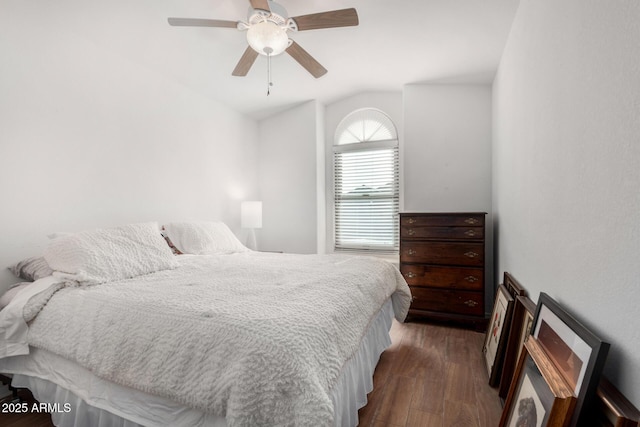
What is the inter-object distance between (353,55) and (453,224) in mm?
1840

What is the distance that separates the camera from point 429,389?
6.09 ft

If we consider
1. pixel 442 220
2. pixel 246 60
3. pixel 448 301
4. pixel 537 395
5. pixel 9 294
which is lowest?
pixel 448 301

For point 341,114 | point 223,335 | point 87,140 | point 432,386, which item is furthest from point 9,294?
point 341,114

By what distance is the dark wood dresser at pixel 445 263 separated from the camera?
278cm

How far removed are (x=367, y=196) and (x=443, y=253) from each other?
1347 millimetres

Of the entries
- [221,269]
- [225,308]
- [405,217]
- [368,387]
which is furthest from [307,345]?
[405,217]

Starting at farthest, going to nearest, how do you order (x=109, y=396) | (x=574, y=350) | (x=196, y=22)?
1. (x=196, y=22)
2. (x=109, y=396)
3. (x=574, y=350)

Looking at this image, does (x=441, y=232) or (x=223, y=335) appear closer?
(x=223, y=335)

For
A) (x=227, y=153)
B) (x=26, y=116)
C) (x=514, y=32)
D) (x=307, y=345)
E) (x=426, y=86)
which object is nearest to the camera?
(x=307, y=345)

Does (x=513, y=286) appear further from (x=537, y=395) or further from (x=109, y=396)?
(x=109, y=396)

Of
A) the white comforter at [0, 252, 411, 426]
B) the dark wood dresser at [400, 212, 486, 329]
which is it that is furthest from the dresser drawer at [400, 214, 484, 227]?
the white comforter at [0, 252, 411, 426]

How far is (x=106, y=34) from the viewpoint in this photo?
2.31m

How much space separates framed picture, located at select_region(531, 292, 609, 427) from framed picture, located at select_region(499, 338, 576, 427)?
0.8 inches

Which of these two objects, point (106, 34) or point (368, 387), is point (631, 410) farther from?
point (106, 34)
